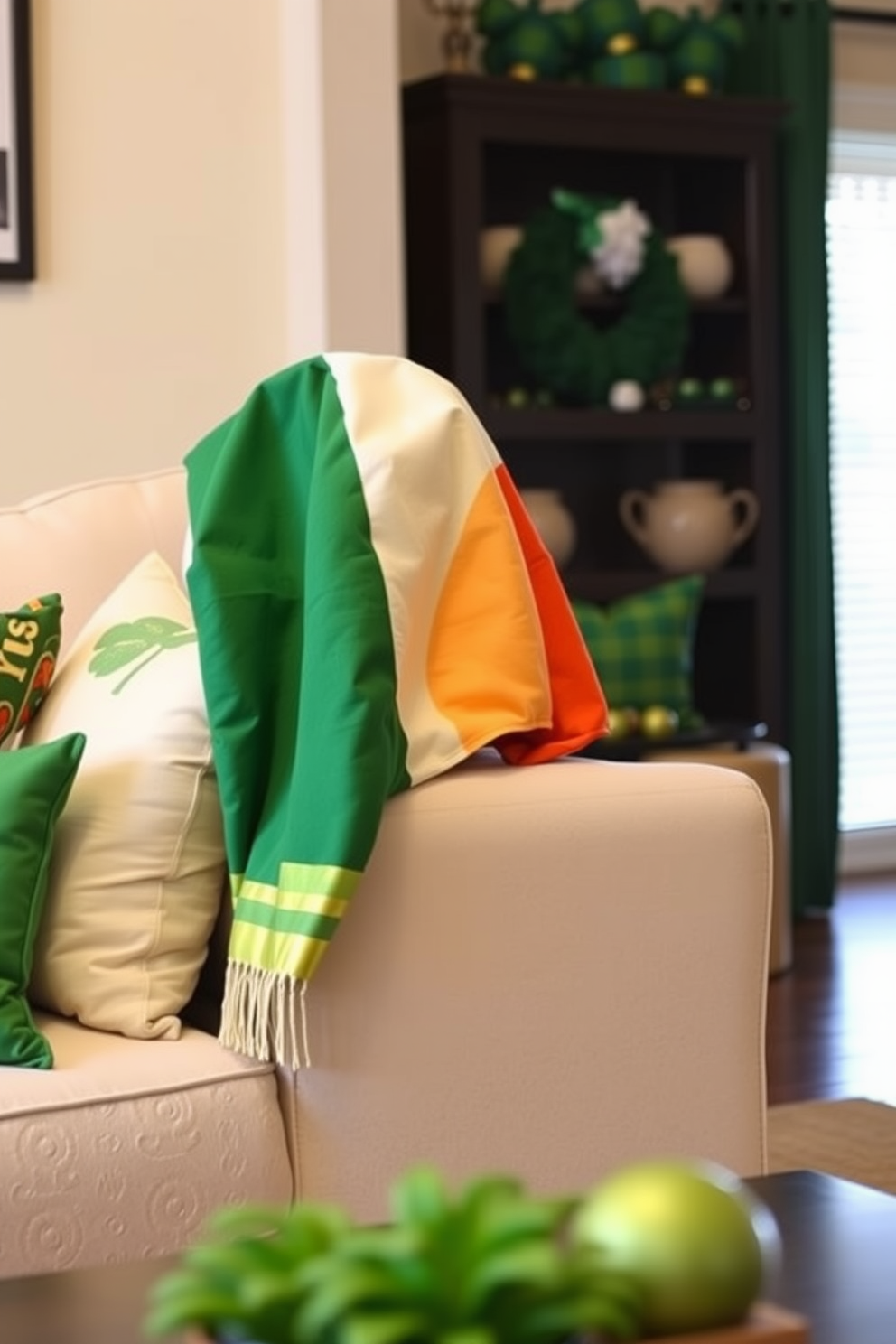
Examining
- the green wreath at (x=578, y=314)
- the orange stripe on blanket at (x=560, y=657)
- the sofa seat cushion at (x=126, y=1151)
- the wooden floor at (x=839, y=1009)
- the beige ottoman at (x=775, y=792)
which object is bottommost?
the wooden floor at (x=839, y=1009)

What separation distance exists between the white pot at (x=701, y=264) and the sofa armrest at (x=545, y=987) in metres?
3.09

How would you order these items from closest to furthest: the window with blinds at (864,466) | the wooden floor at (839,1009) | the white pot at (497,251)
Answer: the wooden floor at (839,1009)
the white pot at (497,251)
the window with blinds at (864,466)

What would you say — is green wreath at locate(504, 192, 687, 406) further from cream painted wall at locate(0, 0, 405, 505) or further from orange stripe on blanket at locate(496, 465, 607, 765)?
orange stripe on blanket at locate(496, 465, 607, 765)

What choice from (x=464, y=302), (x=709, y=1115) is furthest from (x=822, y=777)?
(x=709, y=1115)

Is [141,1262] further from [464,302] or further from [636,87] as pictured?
[636,87]

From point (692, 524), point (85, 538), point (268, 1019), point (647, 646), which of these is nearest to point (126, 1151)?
point (268, 1019)

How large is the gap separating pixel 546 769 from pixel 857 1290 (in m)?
0.88

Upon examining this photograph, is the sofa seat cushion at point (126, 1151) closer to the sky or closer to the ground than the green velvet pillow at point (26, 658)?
closer to the ground

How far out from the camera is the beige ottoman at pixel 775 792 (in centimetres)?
448

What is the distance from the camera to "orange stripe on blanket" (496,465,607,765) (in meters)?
2.15

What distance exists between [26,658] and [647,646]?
2.66m

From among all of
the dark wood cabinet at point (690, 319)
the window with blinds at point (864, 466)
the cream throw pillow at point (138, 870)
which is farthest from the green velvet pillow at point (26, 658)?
the window with blinds at point (864, 466)

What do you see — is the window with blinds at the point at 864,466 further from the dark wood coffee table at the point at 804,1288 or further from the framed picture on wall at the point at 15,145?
the dark wood coffee table at the point at 804,1288

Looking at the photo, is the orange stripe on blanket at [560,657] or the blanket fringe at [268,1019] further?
the orange stripe on blanket at [560,657]
